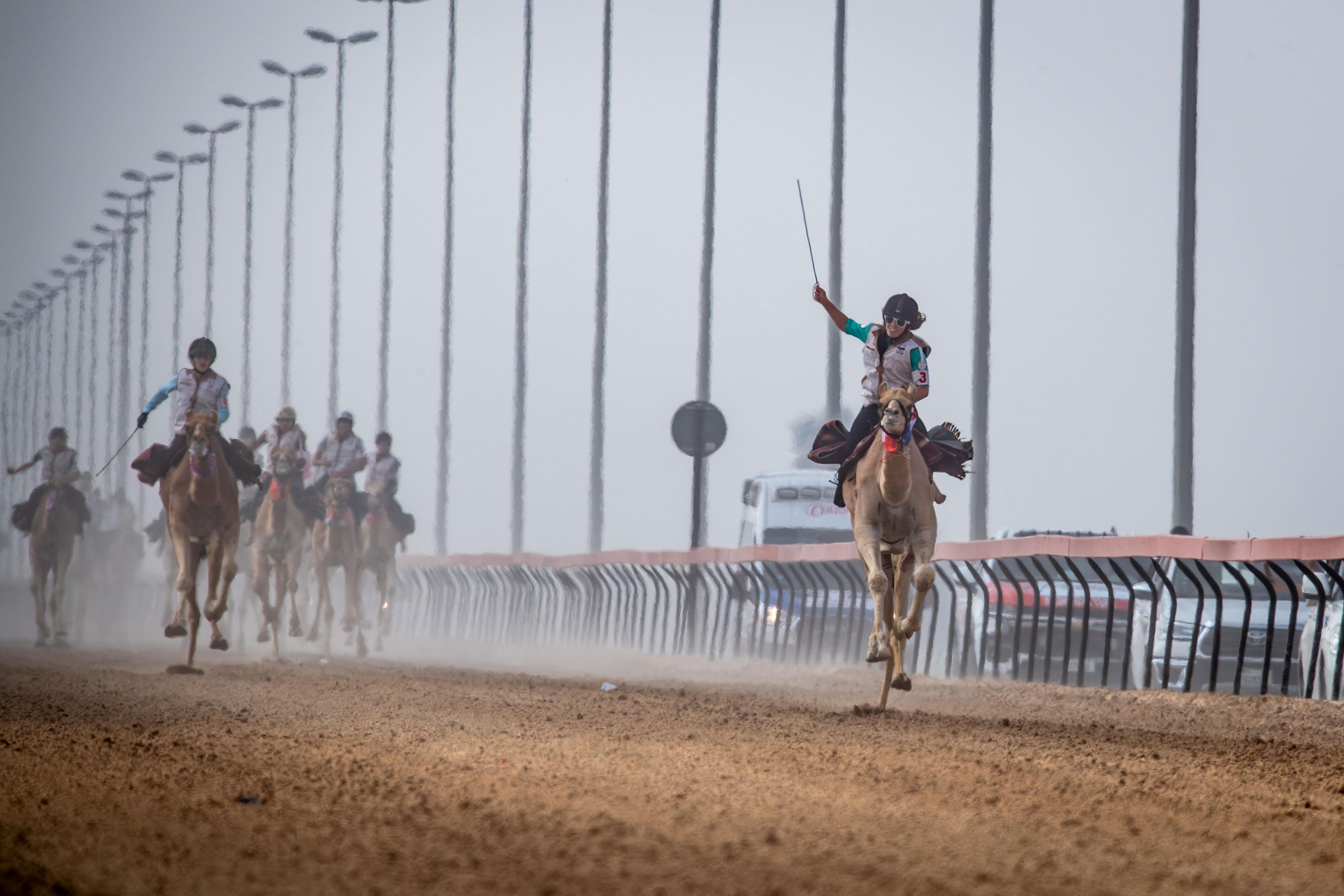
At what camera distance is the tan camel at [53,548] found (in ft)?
86.8

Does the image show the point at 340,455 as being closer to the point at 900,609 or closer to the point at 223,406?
the point at 223,406

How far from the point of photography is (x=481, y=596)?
36.5 metres

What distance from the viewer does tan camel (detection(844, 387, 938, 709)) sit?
11789mm

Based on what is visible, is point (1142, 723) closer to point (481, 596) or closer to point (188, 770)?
point (188, 770)

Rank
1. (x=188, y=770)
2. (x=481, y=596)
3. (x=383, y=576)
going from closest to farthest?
1. (x=188, y=770)
2. (x=383, y=576)
3. (x=481, y=596)

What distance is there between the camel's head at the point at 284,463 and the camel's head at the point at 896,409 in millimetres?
11550

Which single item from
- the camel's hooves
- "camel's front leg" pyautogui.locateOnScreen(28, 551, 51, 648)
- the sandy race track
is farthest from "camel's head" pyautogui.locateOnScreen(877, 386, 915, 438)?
"camel's front leg" pyautogui.locateOnScreen(28, 551, 51, 648)

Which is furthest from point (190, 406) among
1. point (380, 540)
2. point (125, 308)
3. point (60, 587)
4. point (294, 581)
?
point (125, 308)

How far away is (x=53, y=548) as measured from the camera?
26734mm

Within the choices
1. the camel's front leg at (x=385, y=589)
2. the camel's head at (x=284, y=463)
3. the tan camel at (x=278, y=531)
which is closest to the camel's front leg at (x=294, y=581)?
the tan camel at (x=278, y=531)

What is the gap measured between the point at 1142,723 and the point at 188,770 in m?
7.08

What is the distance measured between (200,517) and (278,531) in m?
5.17

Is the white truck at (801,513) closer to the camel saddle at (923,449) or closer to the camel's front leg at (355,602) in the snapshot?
the camel's front leg at (355,602)

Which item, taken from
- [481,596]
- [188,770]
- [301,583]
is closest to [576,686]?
[188,770]
